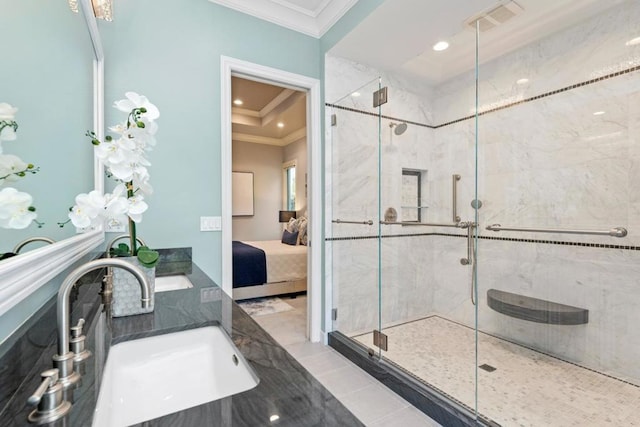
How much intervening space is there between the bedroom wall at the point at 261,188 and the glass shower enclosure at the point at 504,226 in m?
3.99

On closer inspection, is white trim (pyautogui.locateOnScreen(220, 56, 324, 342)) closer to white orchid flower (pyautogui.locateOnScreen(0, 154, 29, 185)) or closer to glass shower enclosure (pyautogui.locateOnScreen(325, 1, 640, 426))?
glass shower enclosure (pyautogui.locateOnScreen(325, 1, 640, 426))

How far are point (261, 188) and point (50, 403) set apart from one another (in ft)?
20.3

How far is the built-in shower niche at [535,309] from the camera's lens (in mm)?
2312

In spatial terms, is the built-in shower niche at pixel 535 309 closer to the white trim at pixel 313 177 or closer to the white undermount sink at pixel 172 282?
the white trim at pixel 313 177

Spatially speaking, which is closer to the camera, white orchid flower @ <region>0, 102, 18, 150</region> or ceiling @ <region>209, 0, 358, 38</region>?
white orchid flower @ <region>0, 102, 18, 150</region>

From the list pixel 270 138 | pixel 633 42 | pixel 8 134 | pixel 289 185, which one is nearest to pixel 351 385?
pixel 8 134

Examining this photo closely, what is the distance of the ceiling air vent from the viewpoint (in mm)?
2043

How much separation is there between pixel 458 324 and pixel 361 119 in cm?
219

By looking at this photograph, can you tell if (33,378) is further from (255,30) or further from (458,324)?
(458,324)

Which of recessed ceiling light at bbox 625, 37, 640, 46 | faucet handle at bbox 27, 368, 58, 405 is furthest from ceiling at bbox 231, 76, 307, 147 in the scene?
faucet handle at bbox 27, 368, 58, 405

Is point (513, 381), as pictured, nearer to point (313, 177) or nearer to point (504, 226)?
point (504, 226)

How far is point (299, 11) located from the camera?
2566 mm

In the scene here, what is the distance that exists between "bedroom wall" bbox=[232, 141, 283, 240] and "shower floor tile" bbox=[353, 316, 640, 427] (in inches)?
169

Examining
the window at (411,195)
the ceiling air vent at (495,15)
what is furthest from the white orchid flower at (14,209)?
the window at (411,195)
